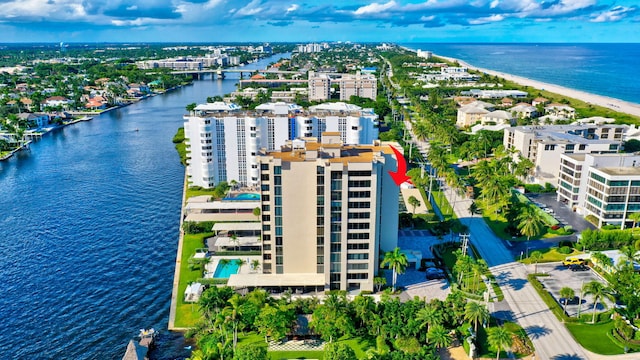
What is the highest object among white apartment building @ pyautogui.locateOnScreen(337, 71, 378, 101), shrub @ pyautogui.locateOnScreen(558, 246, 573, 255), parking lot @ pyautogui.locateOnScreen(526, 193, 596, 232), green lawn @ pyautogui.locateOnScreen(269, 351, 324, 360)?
white apartment building @ pyautogui.locateOnScreen(337, 71, 378, 101)

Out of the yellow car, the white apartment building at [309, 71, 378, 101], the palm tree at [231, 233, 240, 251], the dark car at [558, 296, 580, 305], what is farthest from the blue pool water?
the white apartment building at [309, 71, 378, 101]

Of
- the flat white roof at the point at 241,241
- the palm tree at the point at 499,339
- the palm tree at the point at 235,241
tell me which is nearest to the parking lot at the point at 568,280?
the palm tree at the point at 499,339

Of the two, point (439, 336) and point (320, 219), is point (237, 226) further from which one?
point (439, 336)

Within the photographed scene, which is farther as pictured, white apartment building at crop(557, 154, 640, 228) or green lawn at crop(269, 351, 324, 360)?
white apartment building at crop(557, 154, 640, 228)

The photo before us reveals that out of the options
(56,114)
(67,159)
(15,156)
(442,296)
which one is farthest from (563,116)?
(56,114)

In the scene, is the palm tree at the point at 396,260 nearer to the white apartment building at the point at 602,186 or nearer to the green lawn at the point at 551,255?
the green lawn at the point at 551,255

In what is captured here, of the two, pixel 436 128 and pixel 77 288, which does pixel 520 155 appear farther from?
pixel 77 288

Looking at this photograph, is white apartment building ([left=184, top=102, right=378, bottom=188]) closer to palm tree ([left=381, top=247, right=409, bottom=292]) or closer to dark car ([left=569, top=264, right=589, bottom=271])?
palm tree ([left=381, top=247, right=409, bottom=292])
